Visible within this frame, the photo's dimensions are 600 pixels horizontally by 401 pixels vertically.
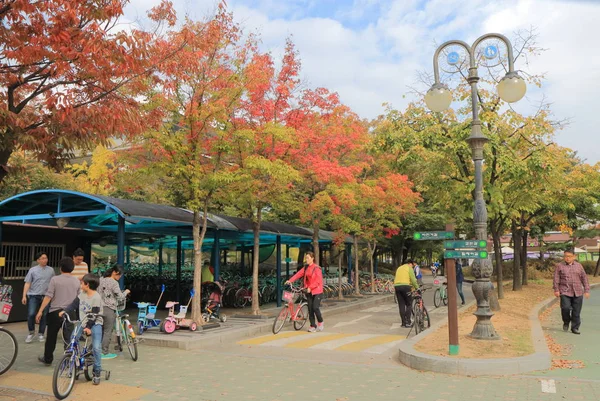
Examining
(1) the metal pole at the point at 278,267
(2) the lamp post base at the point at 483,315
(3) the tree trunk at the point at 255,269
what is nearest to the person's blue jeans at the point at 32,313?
(3) the tree trunk at the point at 255,269

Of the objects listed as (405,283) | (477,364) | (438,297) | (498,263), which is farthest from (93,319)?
(498,263)

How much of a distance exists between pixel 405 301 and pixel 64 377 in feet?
26.5

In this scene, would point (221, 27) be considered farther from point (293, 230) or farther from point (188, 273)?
point (188, 273)

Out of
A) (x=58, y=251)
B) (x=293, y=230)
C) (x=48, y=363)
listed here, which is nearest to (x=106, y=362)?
(x=48, y=363)

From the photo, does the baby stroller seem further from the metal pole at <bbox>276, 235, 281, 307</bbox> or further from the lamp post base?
the lamp post base

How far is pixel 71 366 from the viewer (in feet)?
19.5

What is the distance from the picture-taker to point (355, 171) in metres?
17.0

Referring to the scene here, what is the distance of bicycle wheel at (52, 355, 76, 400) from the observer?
5660 mm

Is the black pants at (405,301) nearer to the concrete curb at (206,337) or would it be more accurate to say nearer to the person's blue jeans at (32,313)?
the concrete curb at (206,337)

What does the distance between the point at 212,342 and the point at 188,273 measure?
1206 cm

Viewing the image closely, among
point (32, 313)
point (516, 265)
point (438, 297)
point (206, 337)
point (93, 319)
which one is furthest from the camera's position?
point (516, 265)

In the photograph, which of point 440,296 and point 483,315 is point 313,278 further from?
point 440,296

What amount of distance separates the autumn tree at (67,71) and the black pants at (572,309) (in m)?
9.69

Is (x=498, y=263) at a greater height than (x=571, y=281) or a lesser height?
greater
